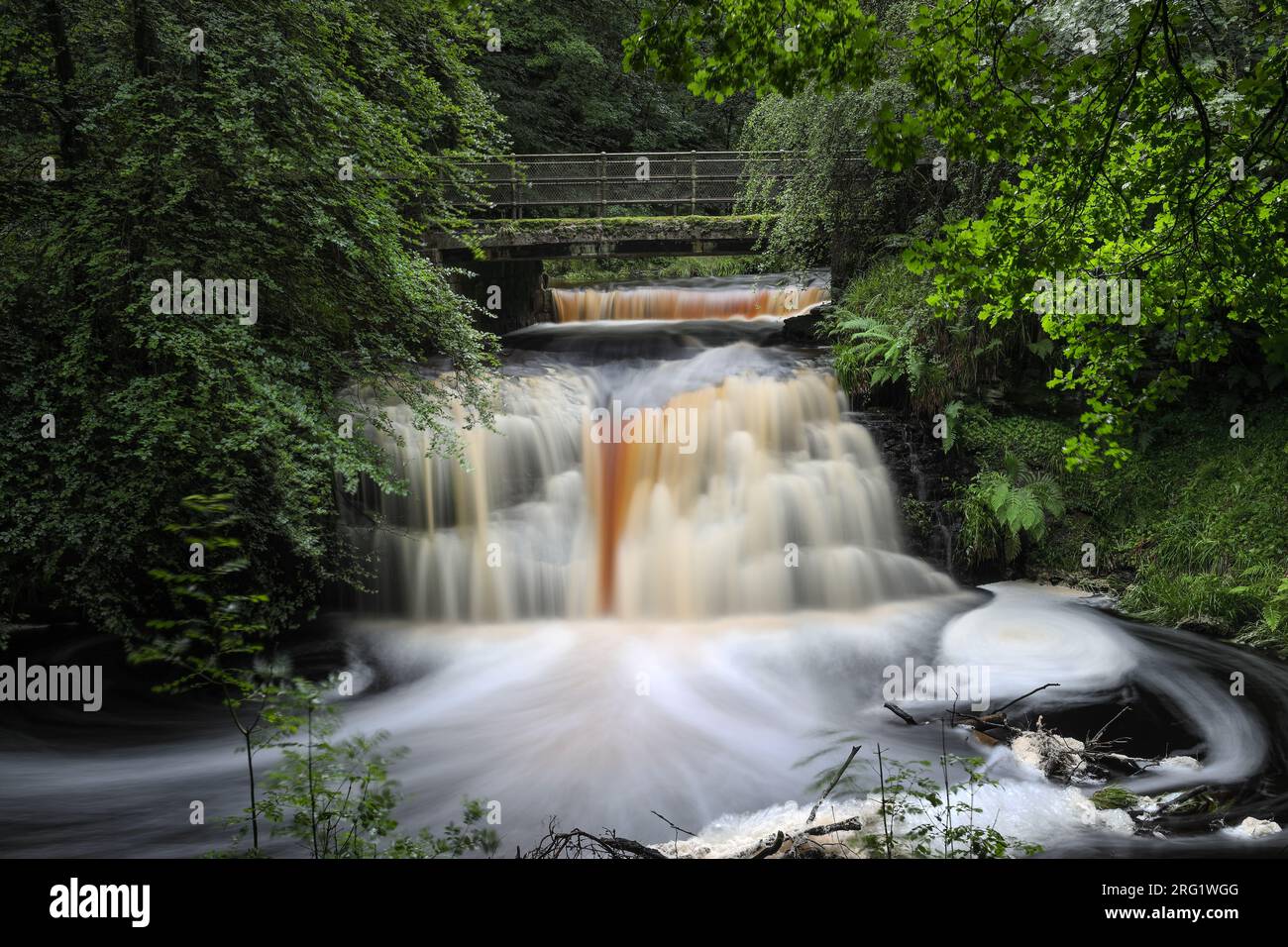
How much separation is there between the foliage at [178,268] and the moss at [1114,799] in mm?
6148

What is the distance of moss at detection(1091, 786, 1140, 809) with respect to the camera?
20.6ft

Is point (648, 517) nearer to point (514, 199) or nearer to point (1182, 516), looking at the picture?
point (1182, 516)

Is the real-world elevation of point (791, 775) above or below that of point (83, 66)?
below

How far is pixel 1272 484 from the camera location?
32.8 feet

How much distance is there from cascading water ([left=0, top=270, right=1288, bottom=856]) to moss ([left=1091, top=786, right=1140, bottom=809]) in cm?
9

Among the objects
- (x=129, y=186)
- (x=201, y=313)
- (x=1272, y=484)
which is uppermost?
(x=129, y=186)

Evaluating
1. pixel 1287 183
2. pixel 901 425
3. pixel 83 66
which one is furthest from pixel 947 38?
pixel 901 425

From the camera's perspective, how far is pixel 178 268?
20.8 feet

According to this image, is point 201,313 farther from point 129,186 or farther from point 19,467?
point 19,467

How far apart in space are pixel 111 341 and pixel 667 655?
6109mm

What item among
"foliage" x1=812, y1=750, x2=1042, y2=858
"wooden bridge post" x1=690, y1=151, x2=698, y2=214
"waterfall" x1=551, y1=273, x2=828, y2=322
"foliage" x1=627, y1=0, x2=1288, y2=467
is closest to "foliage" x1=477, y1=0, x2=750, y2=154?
"wooden bridge post" x1=690, y1=151, x2=698, y2=214

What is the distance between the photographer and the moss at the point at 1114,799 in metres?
6.29

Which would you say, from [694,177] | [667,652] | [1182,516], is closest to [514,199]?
[694,177]

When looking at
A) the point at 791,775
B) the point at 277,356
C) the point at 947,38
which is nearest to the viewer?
the point at 947,38
